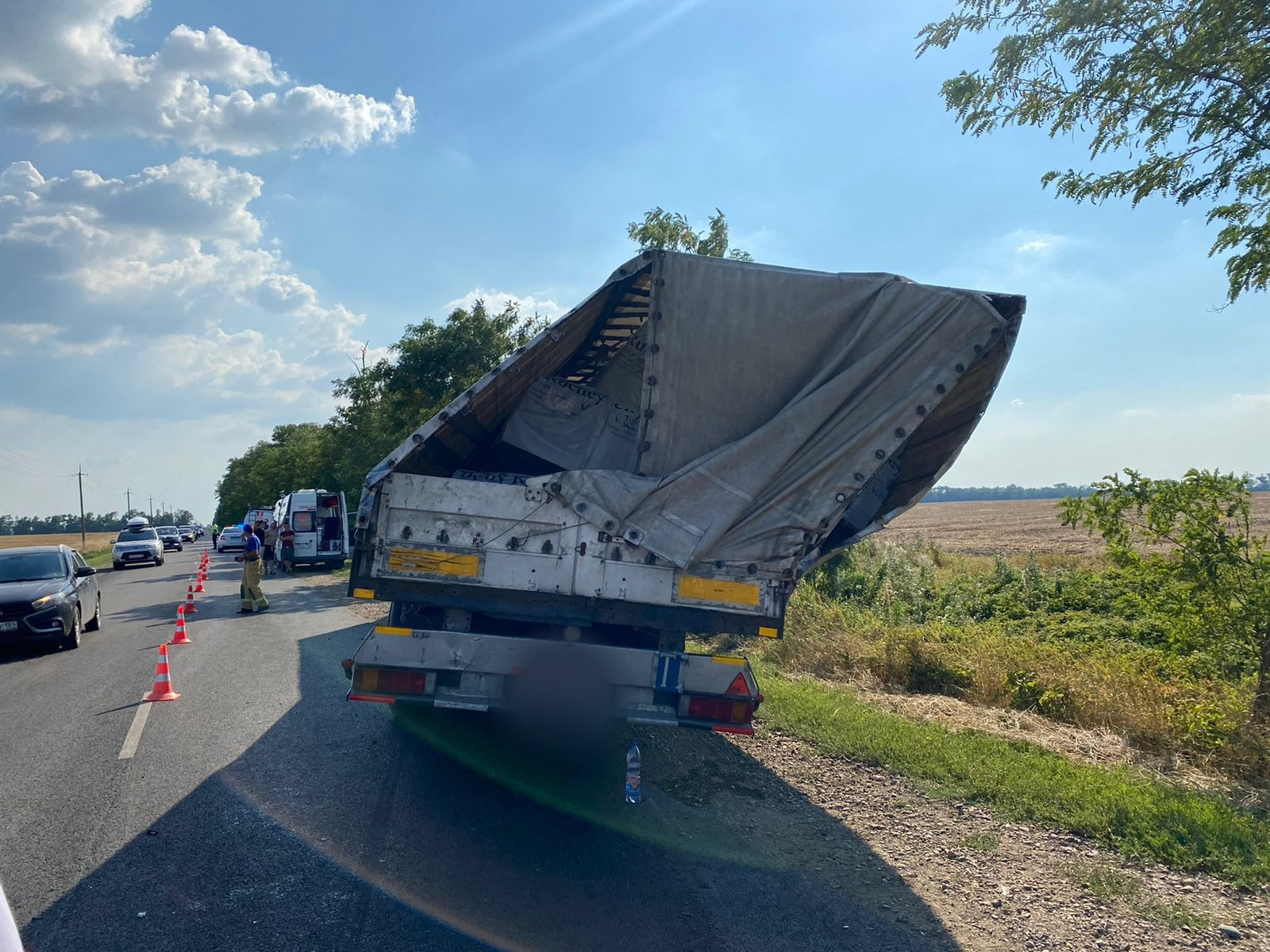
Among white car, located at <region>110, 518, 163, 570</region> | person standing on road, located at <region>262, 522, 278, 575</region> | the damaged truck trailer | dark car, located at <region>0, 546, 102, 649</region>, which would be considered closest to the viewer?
the damaged truck trailer

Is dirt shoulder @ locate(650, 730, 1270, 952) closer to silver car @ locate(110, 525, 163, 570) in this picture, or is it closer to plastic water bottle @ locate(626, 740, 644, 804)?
plastic water bottle @ locate(626, 740, 644, 804)

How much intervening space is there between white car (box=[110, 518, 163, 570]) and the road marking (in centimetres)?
3025

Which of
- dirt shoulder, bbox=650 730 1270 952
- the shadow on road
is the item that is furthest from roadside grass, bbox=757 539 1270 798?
the shadow on road

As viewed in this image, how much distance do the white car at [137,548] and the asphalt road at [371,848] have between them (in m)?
29.9

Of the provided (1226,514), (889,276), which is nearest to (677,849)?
(889,276)

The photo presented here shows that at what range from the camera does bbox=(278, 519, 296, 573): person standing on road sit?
28031 mm

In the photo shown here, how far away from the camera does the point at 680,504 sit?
514cm

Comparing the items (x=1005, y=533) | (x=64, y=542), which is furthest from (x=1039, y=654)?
(x=64, y=542)

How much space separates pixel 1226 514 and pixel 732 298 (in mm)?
4663

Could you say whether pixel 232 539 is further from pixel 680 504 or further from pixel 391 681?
pixel 680 504

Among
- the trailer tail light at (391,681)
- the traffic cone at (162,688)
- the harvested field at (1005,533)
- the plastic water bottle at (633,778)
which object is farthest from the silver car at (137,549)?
the plastic water bottle at (633,778)

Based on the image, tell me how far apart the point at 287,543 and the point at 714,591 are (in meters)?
26.0

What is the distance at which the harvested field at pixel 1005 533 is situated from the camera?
30.9 m

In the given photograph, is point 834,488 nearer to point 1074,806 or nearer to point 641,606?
point 641,606
